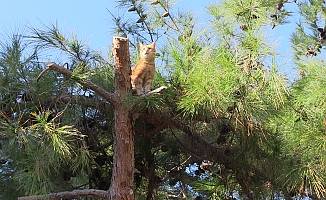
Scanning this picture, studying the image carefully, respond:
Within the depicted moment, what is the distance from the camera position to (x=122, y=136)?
1.91m

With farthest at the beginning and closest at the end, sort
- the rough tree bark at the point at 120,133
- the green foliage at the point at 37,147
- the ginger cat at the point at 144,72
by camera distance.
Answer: the ginger cat at the point at 144,72
the rough tree bark at the point at 120,133
the green foliage at the point at 37,147

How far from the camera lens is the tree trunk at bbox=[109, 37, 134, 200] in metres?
1.86

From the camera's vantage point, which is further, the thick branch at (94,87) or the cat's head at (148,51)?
the cat's head at (148,51)

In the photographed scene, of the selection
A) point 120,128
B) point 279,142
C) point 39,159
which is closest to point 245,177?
point 279,142

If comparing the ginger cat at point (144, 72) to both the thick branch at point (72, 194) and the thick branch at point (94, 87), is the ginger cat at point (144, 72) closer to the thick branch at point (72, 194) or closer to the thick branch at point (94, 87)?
the thick branch at point (94, 87)

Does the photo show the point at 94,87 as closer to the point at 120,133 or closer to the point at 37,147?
the point at 120,133

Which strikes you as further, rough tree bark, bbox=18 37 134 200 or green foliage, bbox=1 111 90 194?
rough tree bark, bbox=18 37 134 200

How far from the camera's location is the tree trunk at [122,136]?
6.11ft

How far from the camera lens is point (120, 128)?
1.91 m

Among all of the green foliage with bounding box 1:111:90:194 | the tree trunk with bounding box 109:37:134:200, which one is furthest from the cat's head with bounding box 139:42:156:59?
the green foliage with bounding box 1:111:90:194

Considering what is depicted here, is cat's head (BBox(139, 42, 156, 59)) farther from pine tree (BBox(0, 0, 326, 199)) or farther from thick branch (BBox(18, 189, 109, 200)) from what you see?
thick branch (BBox(18, 189, 109, 200))

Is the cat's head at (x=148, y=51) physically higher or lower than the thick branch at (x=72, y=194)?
higher

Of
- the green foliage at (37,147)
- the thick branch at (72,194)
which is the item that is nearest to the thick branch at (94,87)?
the green foliage at (37,147)

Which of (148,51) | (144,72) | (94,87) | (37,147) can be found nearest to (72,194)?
(37,147)
